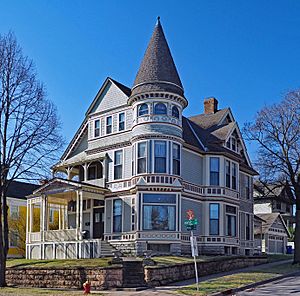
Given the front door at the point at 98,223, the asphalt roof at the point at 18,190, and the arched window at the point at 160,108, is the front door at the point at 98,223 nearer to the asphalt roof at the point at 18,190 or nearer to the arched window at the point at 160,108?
the arched window at the point at 160,108

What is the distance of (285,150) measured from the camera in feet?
115

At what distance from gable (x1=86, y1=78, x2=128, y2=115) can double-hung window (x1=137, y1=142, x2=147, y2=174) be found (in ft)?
13.0

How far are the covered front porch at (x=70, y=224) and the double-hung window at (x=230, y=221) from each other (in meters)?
8.73

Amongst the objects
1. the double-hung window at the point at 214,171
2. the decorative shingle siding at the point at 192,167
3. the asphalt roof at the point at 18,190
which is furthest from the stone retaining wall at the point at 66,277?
the asphalt roof at the point at 18,190

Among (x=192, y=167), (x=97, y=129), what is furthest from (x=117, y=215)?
(x=97, y=129)

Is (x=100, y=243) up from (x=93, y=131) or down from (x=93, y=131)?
down

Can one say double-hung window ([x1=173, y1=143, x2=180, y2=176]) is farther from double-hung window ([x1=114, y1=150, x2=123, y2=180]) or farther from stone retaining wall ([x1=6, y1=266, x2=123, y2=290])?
stone retaining wall ([x1=6, y1=266, x2=123, y2=290])

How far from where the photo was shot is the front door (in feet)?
115

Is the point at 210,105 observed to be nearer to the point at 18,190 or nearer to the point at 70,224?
the point at 70,224

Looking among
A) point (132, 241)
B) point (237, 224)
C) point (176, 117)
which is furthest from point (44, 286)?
point (237, 224)

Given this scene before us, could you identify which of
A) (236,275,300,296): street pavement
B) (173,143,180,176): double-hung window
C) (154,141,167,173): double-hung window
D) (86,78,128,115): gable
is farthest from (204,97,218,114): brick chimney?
(236,275,300,296): street pavement

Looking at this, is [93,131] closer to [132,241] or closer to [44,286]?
[132,241]

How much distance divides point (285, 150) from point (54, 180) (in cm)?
1554

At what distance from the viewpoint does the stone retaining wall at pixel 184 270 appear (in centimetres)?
2441
